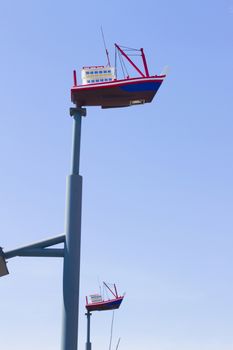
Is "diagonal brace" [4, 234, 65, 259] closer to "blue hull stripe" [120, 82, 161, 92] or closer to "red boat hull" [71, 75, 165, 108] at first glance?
"red boat hull" [71, 75, 165, 108]

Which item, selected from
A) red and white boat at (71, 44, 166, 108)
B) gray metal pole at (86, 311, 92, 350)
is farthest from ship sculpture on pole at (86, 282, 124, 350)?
red and white boat at (71, 44, 166, 108)

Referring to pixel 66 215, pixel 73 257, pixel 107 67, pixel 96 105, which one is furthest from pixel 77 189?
pixel 107 67

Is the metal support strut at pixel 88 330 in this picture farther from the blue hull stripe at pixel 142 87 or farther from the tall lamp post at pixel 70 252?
the blue hull stripe at pixel 142 87

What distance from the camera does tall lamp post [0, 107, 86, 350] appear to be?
6977 mm

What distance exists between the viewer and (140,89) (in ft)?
27.7

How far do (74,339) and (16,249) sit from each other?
4.94 ft

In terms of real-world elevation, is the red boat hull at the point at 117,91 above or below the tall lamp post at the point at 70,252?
above

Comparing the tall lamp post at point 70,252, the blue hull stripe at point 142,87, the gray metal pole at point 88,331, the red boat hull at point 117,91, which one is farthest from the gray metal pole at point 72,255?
the gray metal pole at point 88,331

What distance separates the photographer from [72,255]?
7.28 m

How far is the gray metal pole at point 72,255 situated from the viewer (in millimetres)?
6945

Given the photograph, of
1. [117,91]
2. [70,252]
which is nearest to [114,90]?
[117,91]

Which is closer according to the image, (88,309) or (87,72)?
(87,72)

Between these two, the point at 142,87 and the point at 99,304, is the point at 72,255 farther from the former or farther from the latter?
the point at 99,304

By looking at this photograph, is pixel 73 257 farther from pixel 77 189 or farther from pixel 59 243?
pixel 77 189
